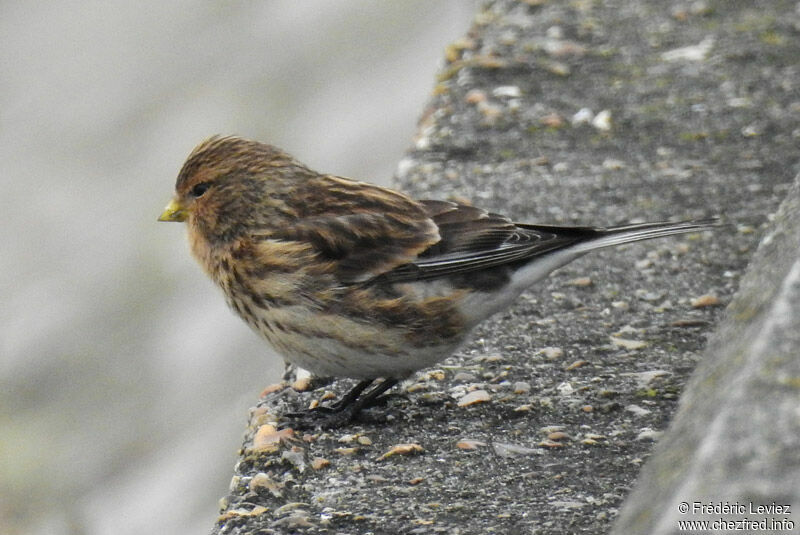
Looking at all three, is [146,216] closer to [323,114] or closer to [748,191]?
[323,114]

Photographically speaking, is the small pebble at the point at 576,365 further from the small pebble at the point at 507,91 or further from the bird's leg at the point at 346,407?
the small pebble at the point at 507,91

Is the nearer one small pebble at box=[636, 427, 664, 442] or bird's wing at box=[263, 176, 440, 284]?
small pebble at box=[636, 427, 664, 442]

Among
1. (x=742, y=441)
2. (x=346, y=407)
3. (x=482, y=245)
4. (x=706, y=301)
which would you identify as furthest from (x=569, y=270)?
(x=742, y=441)

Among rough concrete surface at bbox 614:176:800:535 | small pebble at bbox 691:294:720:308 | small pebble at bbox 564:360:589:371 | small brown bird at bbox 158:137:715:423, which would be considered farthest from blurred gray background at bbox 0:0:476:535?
rough concrete surface at bbox 614:176:800:535

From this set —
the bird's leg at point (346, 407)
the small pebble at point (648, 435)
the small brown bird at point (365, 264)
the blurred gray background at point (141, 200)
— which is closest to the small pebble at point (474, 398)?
the small brown bird at point (365, 264)

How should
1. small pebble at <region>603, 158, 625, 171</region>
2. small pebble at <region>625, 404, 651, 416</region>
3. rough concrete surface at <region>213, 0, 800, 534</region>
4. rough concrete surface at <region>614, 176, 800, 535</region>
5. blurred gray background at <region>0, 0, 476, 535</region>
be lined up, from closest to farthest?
rough concrete surface at <region>614, 176, 800, 535</region> → rough concrete surface at <region>213, 0, 800, 534</region> → small pebble at <region>625, 404, 651, 416</region> → small pebble at <region>603, 158, 625, 171</region> → blurred gray background at <region>0, 0, 476, 535</region>

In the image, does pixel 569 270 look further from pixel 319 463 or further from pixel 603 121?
pixel 319 463

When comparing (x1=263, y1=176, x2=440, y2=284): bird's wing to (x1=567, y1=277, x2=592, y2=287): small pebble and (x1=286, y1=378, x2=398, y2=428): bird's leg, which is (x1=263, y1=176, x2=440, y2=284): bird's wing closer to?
(x1=286, y1=378, x2=398, y2=428): bird's leg
